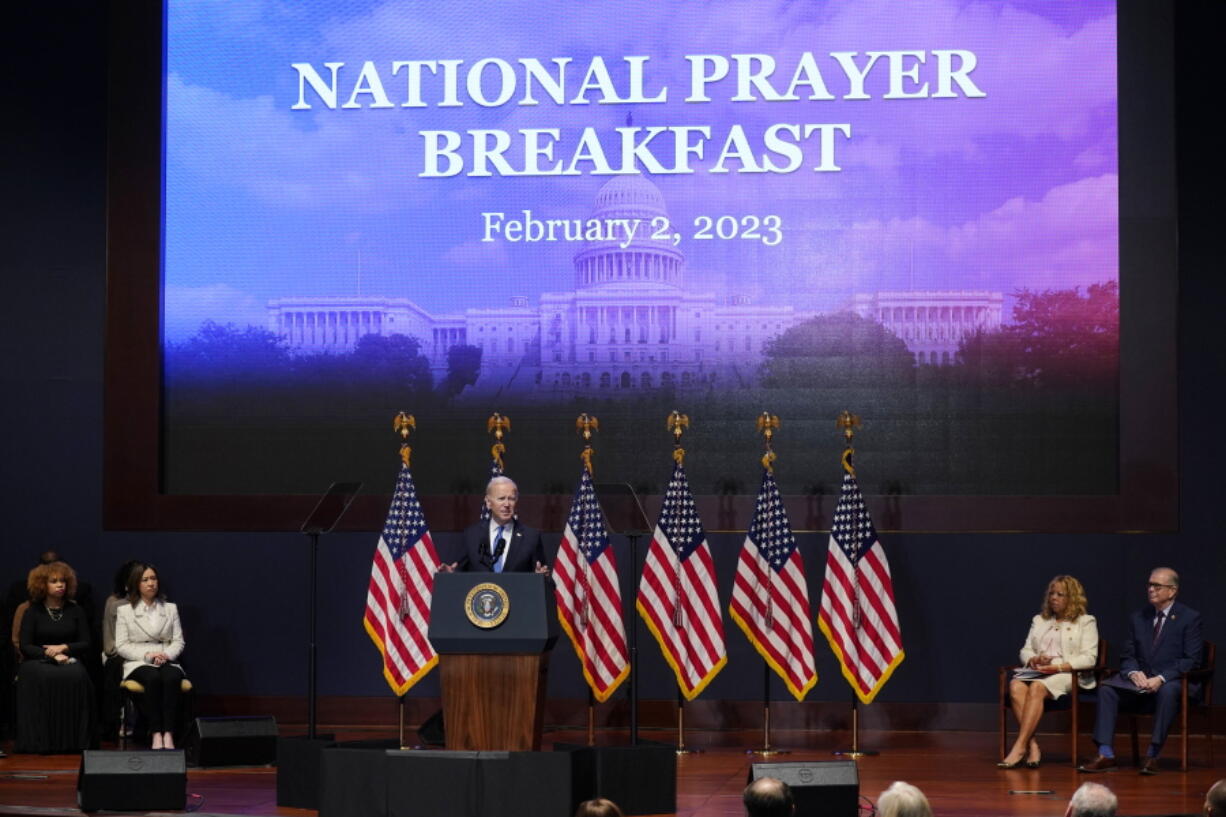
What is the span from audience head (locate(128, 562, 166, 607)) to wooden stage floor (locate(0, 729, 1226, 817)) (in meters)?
0.98

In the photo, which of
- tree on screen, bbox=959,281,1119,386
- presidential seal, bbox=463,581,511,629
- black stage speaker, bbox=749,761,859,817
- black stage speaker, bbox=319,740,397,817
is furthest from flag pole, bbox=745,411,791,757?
black stage speaker, bbox=319,740,397,817

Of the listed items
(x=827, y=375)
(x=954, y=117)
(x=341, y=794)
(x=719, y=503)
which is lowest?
(x=341, y=794)

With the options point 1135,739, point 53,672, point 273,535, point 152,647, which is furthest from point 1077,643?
point 53,672

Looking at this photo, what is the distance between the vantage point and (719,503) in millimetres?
10250

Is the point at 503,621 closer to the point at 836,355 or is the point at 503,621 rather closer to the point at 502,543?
the point at 502,543

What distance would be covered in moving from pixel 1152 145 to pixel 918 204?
140 centimetres

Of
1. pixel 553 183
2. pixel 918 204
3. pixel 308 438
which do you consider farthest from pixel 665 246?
pixel 308 438

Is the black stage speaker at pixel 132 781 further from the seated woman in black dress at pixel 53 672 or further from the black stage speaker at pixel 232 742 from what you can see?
the seated woman in black dress at pixel 53 672

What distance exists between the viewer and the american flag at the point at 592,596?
9453 mm

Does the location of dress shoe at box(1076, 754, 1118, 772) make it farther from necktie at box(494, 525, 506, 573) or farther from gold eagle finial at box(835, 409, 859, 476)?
necktie at box(494, 525, 506, 573)

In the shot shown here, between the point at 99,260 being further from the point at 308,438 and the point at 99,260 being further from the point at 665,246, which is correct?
the point at 665,246

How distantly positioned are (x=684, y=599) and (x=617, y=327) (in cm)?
176

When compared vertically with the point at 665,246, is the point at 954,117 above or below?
above

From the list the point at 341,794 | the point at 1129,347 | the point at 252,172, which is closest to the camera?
the point at 341,794
